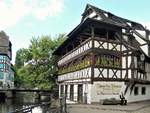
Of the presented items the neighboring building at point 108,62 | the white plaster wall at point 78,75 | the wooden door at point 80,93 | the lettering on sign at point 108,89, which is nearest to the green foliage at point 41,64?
the white plaster wall at point 78,75

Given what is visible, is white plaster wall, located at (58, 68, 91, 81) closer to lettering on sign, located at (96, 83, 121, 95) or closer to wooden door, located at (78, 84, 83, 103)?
wooden door, located at (78, 84, 83, 103)

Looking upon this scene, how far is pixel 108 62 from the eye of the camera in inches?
1196

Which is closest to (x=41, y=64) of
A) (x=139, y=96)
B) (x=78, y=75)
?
(x=78, y=75)

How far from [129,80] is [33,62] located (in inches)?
980

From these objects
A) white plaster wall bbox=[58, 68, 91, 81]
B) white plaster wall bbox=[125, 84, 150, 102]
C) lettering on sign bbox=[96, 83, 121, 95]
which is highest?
white plaster wall bbox=[58, 68, 91, 81]

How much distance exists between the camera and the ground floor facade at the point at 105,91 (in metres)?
29.1

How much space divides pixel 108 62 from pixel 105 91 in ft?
9.08

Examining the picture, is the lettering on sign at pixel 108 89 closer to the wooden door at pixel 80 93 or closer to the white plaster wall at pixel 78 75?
the white plaster wall at pixel 78 75

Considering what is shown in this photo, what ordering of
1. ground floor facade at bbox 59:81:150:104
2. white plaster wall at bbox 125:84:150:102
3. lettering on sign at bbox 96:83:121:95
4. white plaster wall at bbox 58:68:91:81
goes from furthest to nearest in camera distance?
white plaster wall at bbox 125:84:150:102
white plaster wall at bbox 58:68:91:81
lettering on sign at bbox 96:83:121:95
ground floor facade at bbox 59:81:150:104

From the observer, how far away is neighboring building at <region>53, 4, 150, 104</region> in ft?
96.3

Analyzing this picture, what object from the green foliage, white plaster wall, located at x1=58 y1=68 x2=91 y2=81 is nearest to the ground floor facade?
white plaster wall, located at x1=58 y1=68 x2=91 y2=81

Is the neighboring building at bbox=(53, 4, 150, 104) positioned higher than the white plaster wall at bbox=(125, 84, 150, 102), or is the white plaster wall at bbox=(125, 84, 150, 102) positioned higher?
the neighboring building at bbox=(53, 4, 150, 104)

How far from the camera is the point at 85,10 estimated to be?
38.5 m

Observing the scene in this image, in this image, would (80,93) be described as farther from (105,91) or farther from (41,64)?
(41,64)
